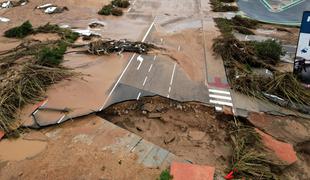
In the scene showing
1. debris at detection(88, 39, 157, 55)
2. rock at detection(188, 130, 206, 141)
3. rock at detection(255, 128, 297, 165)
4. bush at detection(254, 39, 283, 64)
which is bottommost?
rock at detection(255, 128, 297, 165)

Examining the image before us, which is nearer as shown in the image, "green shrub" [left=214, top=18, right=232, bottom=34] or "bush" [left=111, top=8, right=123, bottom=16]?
"green shrub" [left=214, top=18, right=232, bottom=34]

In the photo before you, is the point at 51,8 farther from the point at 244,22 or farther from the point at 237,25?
the point at 244,22

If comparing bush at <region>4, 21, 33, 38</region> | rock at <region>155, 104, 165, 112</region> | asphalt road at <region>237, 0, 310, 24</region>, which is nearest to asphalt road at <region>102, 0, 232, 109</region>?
rock at <region>155, 104, 165, 112</region>

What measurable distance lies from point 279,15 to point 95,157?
76.4ft

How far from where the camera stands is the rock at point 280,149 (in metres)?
11.8

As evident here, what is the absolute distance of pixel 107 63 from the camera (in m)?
18.5

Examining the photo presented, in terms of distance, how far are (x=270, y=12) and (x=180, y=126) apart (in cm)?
1999

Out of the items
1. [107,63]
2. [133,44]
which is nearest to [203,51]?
[133,44]

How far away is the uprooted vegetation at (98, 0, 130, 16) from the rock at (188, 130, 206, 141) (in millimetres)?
16213

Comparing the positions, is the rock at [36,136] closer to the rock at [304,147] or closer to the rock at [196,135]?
the rock at [196,135]

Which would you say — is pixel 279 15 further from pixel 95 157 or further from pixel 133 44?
pixel 95 157

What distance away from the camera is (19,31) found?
21.8 metres

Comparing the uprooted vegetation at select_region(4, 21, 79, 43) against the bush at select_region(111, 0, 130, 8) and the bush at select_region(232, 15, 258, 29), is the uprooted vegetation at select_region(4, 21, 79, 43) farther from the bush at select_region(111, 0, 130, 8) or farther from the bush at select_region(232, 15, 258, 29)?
the bush at select_region(232, 15, 258, 29)

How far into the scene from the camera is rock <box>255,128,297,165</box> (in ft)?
38.8
